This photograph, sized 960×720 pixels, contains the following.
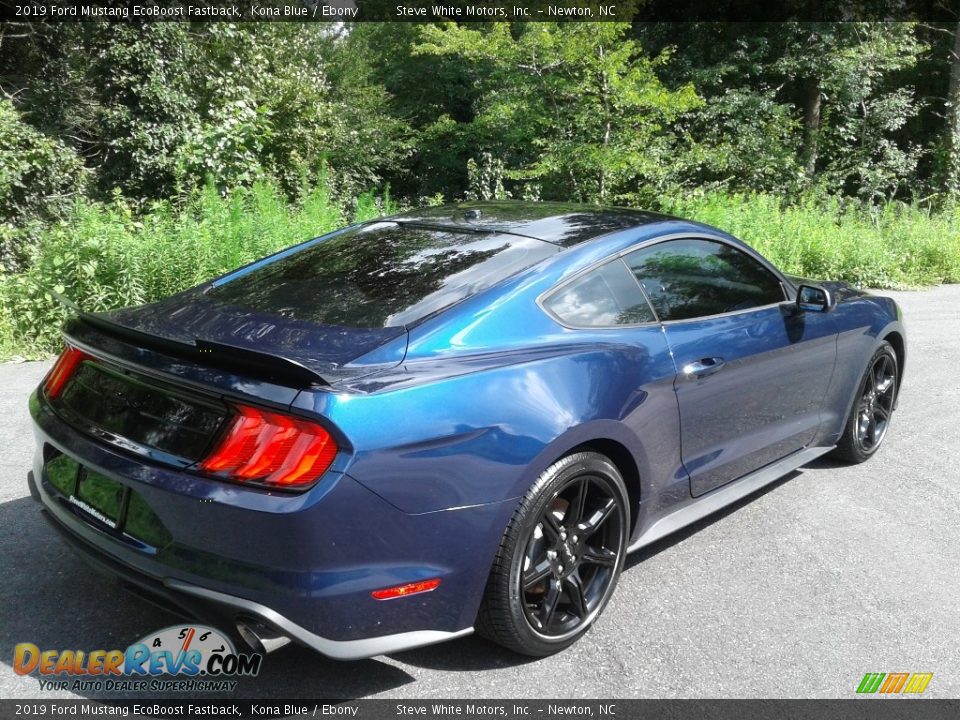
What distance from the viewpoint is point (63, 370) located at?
10.5 ft

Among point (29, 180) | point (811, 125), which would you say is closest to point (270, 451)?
point (29, 180)

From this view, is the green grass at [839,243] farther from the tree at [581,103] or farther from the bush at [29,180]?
the bush at [29,180]

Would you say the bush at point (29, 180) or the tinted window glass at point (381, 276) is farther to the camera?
the bush at point (29, 180)

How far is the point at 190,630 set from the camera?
9.93ft

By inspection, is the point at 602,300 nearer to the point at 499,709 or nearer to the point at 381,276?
the point at 381,276

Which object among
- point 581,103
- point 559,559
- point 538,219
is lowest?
point 559,559

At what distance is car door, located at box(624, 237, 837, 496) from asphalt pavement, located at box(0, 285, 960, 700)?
15.3 inches

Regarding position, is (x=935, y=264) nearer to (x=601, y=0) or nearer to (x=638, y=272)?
(x=601, y=0)

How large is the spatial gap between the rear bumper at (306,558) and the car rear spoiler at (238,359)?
30cm

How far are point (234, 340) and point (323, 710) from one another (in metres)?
1.21

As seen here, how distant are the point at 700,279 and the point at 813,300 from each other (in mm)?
752

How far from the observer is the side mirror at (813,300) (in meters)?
4.28

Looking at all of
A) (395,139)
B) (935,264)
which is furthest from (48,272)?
(395,139)


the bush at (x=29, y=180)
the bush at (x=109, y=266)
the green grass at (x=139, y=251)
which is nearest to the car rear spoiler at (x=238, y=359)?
the green grass at (x=139, y=251)
